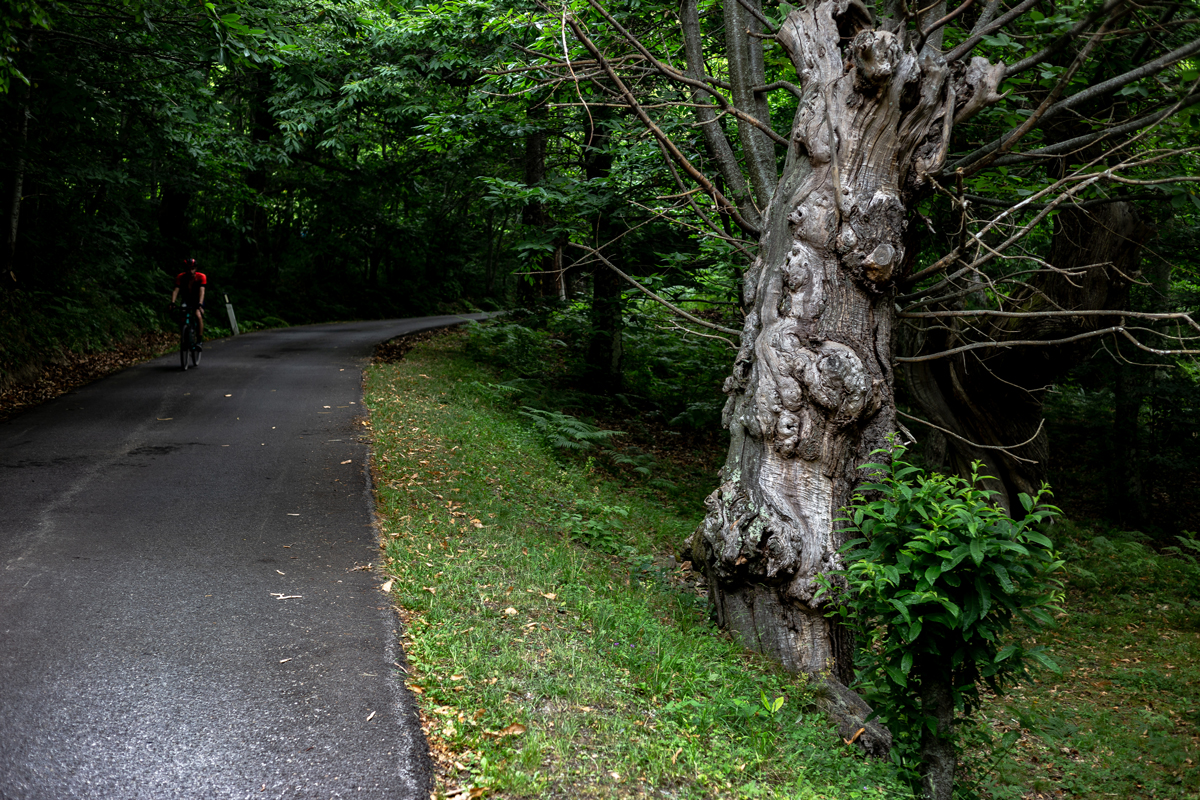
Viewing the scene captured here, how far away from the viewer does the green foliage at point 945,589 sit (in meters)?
3.96

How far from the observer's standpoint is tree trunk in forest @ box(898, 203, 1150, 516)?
8852 mm

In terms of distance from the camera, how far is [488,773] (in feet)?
11.6

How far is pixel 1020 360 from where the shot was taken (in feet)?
32.1

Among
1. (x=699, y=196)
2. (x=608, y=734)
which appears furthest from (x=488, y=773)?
(x=699, y=196)

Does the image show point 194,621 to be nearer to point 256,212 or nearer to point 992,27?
point 992,27

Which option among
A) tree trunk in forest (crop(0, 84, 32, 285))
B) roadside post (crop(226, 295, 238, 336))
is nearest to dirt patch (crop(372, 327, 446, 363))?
roadside post (crop(226, 295, 238, 336))

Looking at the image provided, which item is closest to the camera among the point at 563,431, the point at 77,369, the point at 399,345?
the point at 563,431

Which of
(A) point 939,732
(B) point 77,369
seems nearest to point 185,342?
(B) point 77,369

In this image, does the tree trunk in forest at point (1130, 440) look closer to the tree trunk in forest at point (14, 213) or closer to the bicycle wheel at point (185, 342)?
the bicycle wheel at point (185, 342)

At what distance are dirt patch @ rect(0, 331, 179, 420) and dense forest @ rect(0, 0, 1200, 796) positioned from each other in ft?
1.28

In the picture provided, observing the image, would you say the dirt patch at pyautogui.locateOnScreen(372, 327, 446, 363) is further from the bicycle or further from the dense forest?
the bicycle

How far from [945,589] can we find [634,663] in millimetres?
1997

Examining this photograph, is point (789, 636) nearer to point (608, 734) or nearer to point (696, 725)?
point (696, 725)

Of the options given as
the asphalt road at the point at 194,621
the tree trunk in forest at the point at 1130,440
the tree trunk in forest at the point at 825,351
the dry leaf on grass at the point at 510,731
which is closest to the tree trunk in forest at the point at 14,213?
the asphalt road at the point at 194,621
